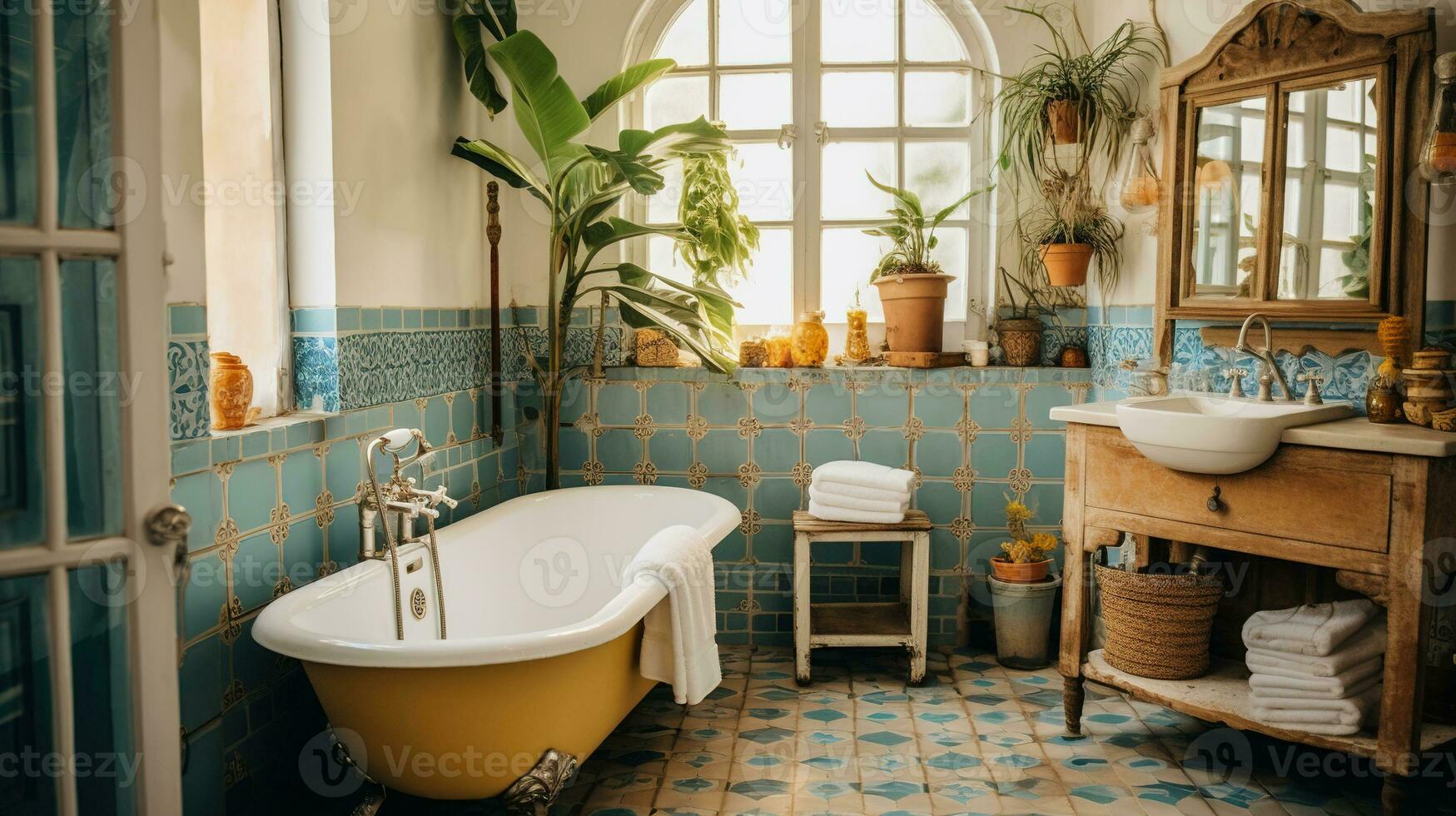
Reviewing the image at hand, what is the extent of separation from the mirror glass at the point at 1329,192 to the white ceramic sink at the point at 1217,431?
1.12 feet

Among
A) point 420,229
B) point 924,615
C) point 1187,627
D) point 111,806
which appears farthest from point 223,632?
point 1187,627

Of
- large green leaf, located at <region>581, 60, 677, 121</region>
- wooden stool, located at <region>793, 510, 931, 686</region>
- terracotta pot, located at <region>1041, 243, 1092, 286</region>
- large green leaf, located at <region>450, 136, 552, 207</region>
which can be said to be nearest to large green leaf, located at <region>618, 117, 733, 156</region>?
large green leaf, located at <region>581, 60, 677, 121</region>

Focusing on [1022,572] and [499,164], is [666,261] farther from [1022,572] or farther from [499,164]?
[1022,572]

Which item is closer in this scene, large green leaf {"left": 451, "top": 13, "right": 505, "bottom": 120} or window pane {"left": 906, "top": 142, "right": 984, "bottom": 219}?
large green leaf {"left": 451, "top": 13, "right": 505, "bottom": 120}

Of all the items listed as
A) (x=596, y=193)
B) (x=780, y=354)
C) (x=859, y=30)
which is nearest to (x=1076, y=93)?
(x=859, y=30)

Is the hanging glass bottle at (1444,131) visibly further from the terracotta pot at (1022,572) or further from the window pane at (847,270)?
the window pane at (847,270)

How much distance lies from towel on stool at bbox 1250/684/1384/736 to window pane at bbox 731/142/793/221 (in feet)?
7.91

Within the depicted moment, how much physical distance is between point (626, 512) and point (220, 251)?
1507mm

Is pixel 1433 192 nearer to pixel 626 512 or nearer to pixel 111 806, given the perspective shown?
pixel 626 512

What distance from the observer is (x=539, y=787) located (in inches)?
85.9

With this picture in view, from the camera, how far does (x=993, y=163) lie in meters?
3.95

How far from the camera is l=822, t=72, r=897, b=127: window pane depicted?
400 cm

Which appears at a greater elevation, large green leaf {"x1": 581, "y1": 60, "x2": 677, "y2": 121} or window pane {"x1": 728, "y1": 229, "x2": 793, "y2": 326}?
large green leaf {"x1": 581, "y1": 60, "x2": 677, "y2": 121}

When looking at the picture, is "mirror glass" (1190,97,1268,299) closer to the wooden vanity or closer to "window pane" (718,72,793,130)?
the wooden vanity
